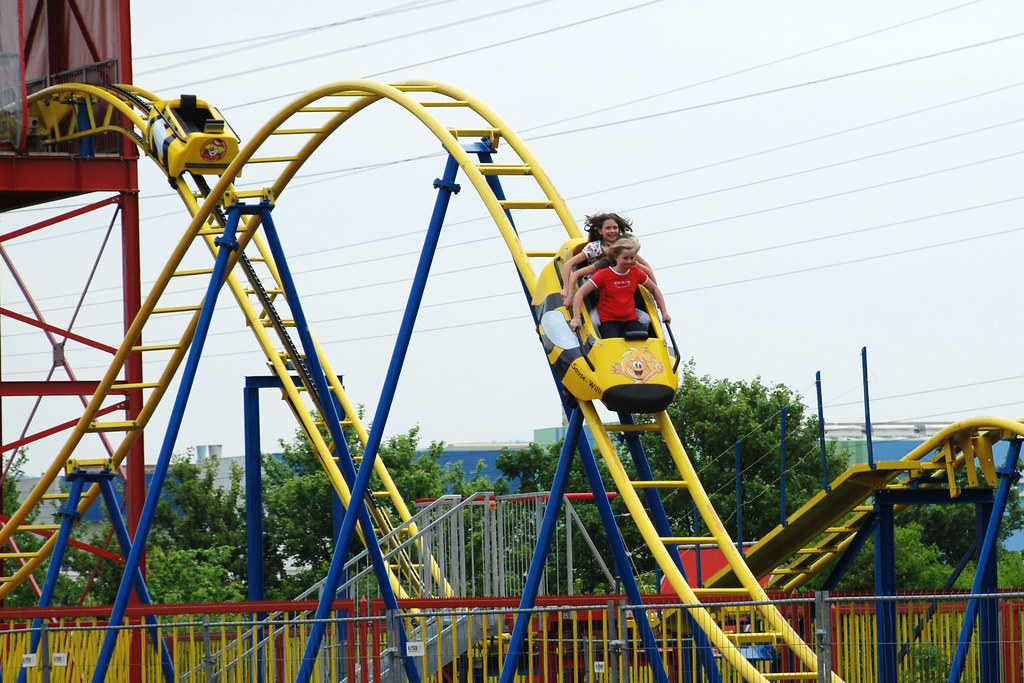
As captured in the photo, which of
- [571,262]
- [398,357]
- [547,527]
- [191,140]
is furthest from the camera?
[191,140]

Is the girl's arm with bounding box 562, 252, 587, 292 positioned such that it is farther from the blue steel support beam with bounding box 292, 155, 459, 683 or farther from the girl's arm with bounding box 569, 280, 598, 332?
the blue steel support beam with bounding box 292, 155, 459, 683

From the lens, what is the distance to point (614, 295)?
39.1ft

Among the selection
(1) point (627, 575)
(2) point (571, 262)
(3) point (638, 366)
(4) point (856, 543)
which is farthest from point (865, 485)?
(2) point (571, 262)

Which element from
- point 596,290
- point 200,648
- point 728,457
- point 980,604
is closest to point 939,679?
point 980,604

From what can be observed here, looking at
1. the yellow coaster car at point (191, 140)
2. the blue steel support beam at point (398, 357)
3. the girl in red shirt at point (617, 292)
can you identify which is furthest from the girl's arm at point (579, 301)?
the yellow coaster car at point (191, 140)

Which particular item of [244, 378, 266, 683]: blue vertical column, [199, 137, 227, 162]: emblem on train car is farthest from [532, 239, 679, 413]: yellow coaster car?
[244, 378, 266, 683]: blue vertical column

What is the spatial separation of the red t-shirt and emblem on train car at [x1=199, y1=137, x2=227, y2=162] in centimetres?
685

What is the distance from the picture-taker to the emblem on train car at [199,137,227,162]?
17359 mm

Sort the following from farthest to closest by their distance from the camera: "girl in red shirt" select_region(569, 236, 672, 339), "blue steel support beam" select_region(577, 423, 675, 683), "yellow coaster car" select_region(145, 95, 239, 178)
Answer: "yellow coaster car" select_region(145, 95, 239, 178) < "girl in red shirt" select_region(569, 236, 672, 339) < "blue steel support beam" select_region(577, 423, 675, 683)

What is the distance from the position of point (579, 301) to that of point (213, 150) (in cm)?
701

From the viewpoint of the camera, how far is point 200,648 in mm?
16391

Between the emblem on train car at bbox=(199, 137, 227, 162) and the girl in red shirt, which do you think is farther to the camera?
the emblem on train car at bbox=(199, 137, 227, 162)

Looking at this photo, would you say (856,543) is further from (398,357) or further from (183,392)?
(183,392)

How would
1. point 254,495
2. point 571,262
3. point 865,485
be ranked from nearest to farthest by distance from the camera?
1. point 571,262
2. point 865,485
3. point 254,495
